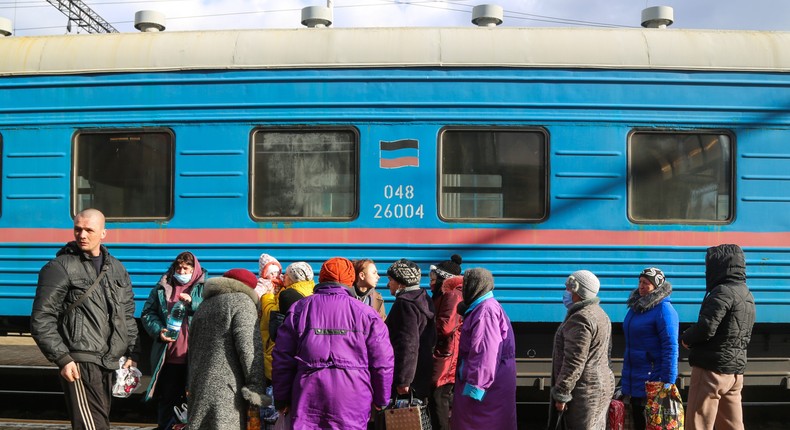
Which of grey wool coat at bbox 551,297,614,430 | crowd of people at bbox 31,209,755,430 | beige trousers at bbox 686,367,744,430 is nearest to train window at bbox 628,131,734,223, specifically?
crowd of people at bbox 31,209,755,430

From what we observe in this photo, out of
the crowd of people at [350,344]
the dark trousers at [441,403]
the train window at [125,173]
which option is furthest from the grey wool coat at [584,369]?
the train window at [125,173]

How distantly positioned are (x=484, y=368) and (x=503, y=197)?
8.37 ft

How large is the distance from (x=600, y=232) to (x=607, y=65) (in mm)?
1504

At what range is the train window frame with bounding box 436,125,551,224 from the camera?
731 centimetres

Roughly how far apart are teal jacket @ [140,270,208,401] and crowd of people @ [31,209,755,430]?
1 cm

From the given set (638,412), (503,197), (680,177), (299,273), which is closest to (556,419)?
(638,412)

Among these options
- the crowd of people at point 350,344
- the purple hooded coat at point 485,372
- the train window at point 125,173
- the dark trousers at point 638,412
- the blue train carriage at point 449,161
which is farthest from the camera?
the train window at point 125,173

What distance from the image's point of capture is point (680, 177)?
7379 millimetres

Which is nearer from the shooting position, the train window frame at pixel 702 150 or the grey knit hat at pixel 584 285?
the grey knit hat at pixel 584 285

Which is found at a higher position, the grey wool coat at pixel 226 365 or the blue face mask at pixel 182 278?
the blue face mask at pixel 182 278

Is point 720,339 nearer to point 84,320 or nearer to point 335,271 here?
point 335,271

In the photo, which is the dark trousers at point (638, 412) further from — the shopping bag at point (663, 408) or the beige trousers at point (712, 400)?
the beige trousers at point (712, 400)

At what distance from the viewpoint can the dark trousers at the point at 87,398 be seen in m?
4.90

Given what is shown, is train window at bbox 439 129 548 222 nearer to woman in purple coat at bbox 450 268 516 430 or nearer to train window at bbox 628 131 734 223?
train window at bbox 628 131 734 223
